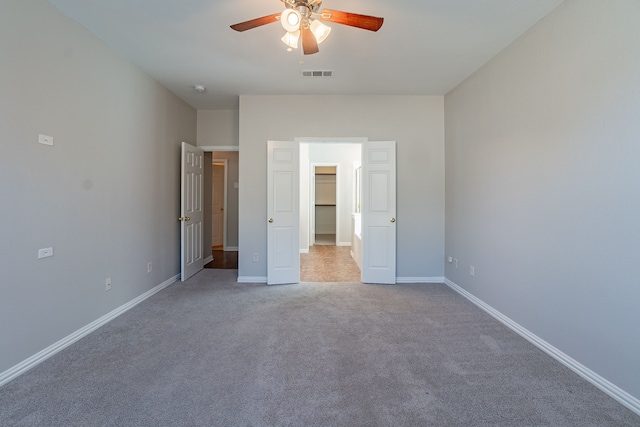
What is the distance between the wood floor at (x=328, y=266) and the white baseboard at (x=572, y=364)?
6.37 ft

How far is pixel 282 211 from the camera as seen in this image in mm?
4039

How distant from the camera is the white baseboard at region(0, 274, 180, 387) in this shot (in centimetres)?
187

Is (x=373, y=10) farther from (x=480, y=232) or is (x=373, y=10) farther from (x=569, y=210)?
(x=480, y=232)

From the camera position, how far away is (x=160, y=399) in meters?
1.70

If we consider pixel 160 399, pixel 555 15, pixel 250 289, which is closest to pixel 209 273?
pixel 250 289

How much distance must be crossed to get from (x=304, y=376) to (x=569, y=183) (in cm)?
238

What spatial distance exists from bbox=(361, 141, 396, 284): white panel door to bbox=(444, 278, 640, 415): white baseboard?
1321 millimetres

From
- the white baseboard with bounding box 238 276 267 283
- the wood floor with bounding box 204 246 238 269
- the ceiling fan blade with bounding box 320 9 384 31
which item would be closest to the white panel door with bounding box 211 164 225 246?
the wood floor with bounding box 204 246 238 269

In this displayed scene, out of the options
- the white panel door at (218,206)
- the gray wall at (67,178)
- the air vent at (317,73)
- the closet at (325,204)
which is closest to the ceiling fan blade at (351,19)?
the air vent at (317,73)

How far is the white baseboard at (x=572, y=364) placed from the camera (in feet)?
5.50

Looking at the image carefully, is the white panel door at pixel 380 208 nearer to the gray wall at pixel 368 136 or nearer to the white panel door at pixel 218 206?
the gray wall at pixel 368 136

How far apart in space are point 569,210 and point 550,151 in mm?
503

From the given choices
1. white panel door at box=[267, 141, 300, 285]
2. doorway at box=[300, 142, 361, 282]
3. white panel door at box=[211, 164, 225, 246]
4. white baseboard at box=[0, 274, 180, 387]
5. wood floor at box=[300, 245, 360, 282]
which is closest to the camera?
white baseboard at box=[0, 274, 180, 387]

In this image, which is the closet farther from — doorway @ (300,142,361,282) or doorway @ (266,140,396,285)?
doorway @ (266,140,396,285)
